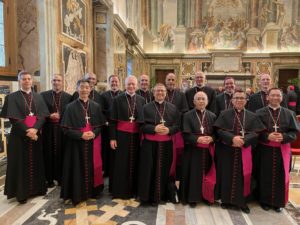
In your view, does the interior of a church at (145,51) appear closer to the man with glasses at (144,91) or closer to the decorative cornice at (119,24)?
the decorative cornice at (119,24)

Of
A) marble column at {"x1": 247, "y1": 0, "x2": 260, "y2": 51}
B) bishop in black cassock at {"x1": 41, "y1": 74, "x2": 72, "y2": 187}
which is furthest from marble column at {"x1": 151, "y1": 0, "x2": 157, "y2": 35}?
bishop in black cassock at {"x1": 41, "y1": 74, "x2": 72, "y2": 187}

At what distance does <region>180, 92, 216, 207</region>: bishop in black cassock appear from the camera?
11.7 feet

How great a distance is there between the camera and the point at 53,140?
4.25 m

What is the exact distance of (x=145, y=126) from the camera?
3.65m

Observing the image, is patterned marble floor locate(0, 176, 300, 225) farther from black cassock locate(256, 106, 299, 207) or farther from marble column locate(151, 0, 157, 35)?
marble column locate(151, 0, 157, 35)

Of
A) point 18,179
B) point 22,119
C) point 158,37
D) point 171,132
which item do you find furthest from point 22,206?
point 158,37

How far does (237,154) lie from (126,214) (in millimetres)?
1560

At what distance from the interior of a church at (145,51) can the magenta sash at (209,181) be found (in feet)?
0.46

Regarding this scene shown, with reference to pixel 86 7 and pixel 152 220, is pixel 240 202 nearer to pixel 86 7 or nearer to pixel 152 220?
pixel 152 220

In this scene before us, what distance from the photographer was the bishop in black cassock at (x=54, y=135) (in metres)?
4.23

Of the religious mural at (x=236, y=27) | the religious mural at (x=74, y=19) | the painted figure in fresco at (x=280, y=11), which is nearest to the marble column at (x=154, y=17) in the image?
the religious mural at (x=236, y=27)

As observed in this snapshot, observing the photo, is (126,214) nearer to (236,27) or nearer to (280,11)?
(236,27)

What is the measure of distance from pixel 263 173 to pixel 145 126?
1.64 meters

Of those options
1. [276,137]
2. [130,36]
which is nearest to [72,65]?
[276,137]
